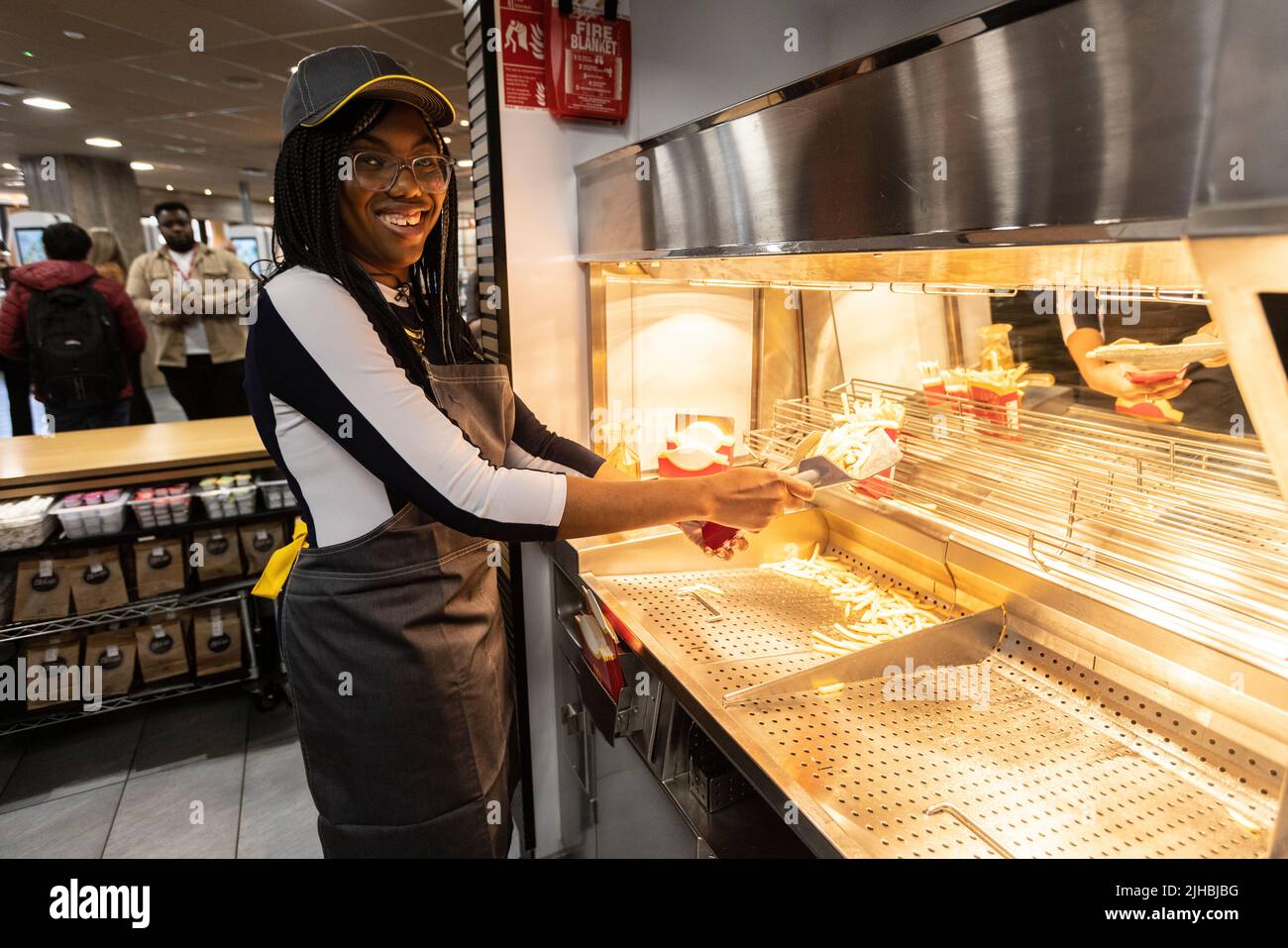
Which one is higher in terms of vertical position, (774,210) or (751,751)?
(774,210)

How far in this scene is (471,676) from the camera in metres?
1.62

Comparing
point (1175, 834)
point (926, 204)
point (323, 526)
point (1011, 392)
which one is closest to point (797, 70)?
point (1011, 392)

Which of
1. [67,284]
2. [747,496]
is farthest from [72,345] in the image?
[747,496]

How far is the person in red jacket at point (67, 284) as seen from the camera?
4305mm

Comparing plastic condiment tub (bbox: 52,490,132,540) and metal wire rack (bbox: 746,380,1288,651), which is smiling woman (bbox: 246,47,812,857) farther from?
plastic condiment tub (bbox: 52,490,132,540)

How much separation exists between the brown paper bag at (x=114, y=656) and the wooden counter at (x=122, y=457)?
645mm

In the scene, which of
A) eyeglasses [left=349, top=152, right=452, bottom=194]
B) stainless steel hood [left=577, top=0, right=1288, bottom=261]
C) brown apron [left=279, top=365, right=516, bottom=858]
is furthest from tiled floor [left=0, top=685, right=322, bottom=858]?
stainless steel hood [left=577, top=0, right=1288, bottom=261]

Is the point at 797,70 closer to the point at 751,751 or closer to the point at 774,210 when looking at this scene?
the point at 774,210

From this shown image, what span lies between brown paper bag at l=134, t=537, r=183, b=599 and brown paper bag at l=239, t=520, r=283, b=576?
257 mm

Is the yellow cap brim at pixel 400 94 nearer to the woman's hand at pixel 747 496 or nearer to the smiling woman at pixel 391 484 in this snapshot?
the smiling woman at pixel 391 484

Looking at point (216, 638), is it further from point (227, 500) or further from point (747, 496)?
point (747, 496)

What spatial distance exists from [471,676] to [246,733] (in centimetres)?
238

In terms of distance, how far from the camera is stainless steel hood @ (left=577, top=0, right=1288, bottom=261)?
2.31 ft

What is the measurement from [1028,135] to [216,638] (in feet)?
12.0
